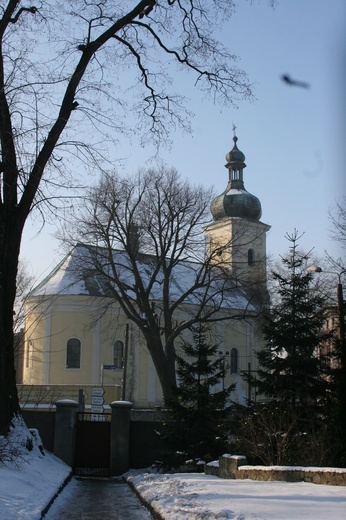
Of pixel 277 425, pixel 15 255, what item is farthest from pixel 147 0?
pixel 277 425

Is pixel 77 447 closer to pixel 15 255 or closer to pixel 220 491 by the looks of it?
pixel 15 255

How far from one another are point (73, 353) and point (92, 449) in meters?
23.9

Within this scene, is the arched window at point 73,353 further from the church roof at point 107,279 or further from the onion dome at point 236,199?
the onion dome at point 236,199

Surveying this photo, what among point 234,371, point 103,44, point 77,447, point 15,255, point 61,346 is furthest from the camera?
point 234,371

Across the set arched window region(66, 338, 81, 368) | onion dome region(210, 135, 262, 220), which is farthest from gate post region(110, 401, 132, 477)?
onion dome region(210, 135, 262, 220)

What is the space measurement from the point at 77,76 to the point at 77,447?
12.0m

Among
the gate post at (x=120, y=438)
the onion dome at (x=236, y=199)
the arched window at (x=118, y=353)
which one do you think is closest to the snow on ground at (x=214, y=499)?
the gate post at (x=120, y=438)

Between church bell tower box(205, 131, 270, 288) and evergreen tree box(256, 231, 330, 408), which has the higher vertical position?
church bell tower box(205, 131, 270, 288)

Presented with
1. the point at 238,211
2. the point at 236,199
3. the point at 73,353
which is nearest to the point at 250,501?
the point at 73,353

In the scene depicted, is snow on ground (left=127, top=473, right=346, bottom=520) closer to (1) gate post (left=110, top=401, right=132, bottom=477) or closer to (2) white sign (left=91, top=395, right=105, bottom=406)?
(1) gate post (left=110, top=401, right=132, bottom=477)

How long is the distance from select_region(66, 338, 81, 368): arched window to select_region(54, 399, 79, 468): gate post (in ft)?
78.5

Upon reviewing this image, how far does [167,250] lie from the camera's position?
104 ft

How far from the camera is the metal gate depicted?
21203 millimetres

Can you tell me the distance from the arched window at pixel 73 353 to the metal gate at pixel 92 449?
2341 cm
